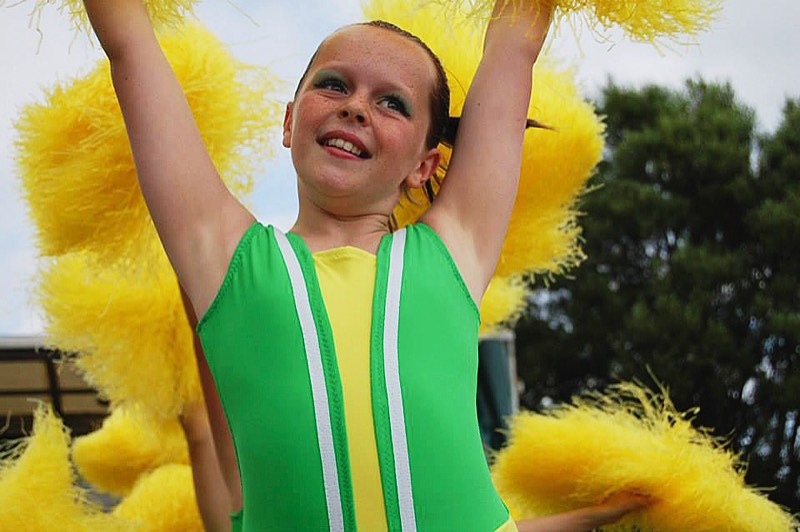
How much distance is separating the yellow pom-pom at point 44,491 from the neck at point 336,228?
1.03m

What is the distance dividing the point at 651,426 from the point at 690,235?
32.1 feet

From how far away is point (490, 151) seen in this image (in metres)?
1.48

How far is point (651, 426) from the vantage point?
2.39 m

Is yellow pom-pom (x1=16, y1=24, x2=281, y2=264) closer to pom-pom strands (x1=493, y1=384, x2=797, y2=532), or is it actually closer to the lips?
the lips

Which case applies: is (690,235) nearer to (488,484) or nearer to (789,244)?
(789,244)

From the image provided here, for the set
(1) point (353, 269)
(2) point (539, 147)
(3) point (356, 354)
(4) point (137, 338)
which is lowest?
(3) point (356, 354)

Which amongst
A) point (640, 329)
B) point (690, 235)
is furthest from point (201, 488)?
point (690, 235)

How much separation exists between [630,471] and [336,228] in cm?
105

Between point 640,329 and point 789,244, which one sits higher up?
point 789,244

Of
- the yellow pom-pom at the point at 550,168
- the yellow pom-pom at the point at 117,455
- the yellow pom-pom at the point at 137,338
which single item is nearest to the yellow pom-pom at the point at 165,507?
the yellow pom-pom at the point at 137,338

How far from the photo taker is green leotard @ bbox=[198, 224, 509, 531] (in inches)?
48.5

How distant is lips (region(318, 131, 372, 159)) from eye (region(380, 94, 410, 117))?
3.1 inches

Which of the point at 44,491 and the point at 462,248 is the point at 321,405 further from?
the point at 44,491

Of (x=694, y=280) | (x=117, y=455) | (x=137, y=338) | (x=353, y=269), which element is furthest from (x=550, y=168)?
(x=694, y=280)
